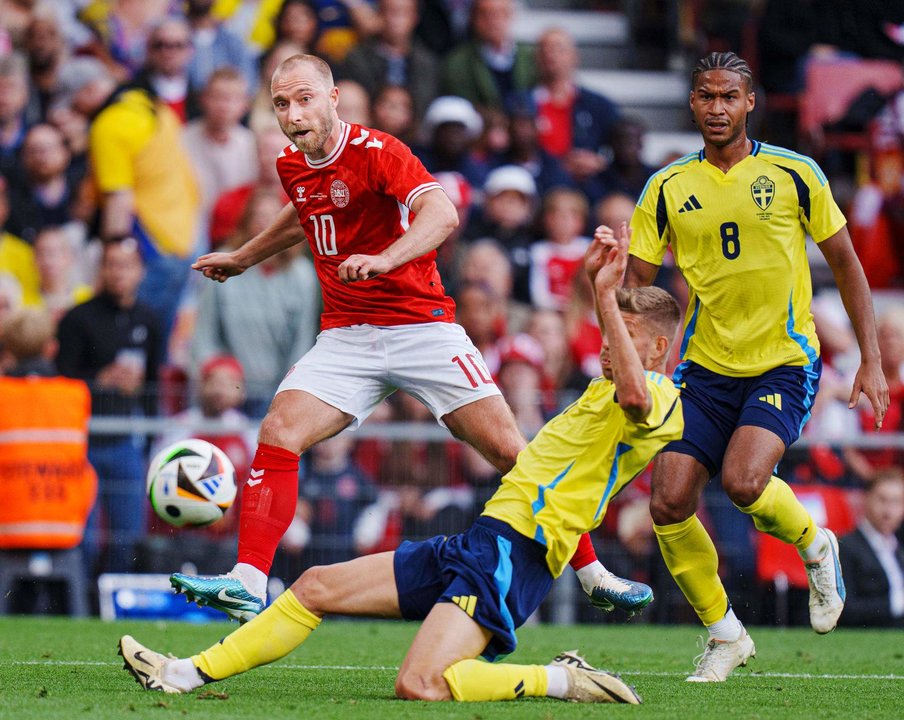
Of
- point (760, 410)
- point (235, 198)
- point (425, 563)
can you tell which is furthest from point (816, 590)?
point (235, 198)

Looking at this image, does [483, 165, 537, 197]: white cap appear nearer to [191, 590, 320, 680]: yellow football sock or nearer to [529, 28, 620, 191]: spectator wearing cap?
[529, 28, 620, 191]: spectator wearing cap

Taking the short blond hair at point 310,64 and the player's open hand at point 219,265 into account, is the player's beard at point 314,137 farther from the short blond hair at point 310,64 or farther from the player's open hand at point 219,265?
the player's open hand at point 219,265

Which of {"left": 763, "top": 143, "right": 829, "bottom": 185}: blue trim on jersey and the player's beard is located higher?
the player's beard

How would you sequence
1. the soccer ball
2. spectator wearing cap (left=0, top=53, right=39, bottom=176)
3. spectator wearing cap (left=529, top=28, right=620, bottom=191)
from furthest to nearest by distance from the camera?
spectator wearing cap (left=529, top=28, right=620, bottom=191) → spectator wearing cap (left=0, top=53, right=39, bottom=176) → the soccer ball

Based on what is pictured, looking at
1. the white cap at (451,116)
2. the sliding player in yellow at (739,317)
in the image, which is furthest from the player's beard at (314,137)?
the white cap at (451,116)

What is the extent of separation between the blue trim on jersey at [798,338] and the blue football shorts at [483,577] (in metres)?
1.90

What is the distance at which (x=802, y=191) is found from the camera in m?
7.07

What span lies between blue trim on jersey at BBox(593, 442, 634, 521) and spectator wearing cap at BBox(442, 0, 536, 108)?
31.0 feet

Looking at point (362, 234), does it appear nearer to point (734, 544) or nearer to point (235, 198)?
point (734, 544)

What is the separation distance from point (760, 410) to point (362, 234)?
74.6 inches

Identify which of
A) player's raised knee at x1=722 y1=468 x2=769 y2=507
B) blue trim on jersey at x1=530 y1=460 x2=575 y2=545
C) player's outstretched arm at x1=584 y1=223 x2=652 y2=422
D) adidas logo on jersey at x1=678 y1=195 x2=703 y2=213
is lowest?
player's raised knee at x1=722 y1=468 x2=769 y2=507

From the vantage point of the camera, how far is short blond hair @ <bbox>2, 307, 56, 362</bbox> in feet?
36.1

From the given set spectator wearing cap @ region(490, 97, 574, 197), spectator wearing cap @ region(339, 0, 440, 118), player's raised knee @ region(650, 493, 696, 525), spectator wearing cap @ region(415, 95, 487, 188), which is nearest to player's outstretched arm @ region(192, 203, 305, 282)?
player's raised knee @ region(650, 493, 696, 525)

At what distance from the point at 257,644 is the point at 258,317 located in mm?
6845
